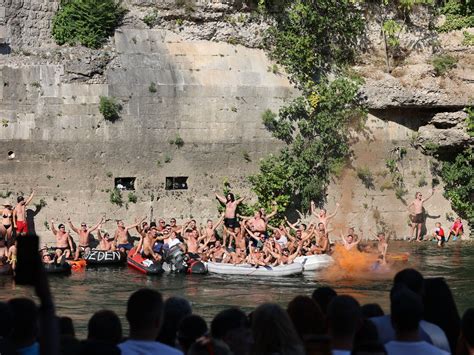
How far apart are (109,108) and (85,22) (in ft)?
5.94

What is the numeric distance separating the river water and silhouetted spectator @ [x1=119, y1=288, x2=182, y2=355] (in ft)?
25.1

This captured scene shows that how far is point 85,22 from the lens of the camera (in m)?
20.0

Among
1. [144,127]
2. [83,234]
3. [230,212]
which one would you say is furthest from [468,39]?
[83,234]

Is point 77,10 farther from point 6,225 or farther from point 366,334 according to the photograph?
point 366,334

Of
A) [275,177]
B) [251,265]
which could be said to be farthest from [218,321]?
[275,177]

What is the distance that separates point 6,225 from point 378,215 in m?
7.52

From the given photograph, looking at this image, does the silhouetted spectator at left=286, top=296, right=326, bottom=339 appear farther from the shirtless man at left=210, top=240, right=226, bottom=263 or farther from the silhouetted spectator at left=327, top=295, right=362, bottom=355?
the shirtless man at left=210, top=240, right=226, bottom=263

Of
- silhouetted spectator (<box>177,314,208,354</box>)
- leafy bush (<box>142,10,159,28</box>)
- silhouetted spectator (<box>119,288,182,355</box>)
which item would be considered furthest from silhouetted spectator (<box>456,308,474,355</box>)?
leafy bush (<box>142,10,159,28</box>)

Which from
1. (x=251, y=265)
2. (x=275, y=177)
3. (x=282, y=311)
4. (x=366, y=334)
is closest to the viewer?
(x=282, y=311)

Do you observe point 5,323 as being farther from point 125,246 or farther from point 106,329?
point 125,246

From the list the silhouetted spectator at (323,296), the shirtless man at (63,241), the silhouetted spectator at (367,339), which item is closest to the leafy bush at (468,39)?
the shirtless man at (63,241)

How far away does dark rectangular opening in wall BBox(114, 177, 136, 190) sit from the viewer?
19812mm

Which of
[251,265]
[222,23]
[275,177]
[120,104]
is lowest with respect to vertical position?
[251,265]

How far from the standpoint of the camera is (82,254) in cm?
1877
